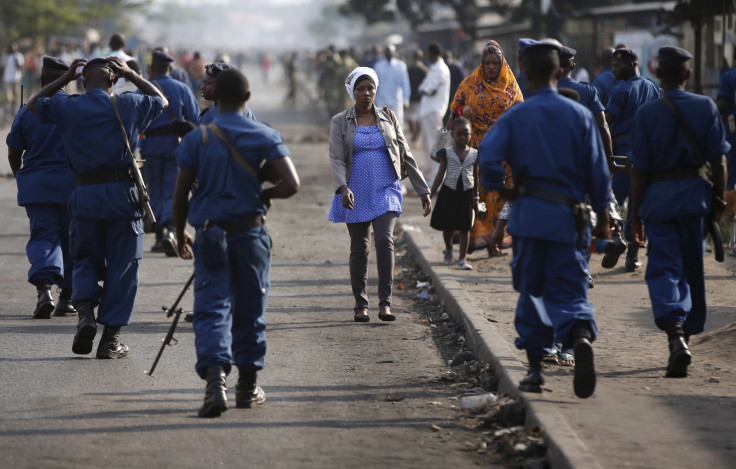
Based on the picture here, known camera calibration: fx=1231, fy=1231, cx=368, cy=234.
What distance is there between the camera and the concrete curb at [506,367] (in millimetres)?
5262

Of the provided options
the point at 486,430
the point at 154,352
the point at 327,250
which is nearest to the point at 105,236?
the point at 154,352

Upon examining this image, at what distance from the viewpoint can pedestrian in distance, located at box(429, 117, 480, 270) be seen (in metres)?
10.8

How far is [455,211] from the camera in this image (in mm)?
10836

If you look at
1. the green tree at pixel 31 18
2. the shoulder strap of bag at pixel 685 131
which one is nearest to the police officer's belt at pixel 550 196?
the shoulder strap of bag at pixel 685 131

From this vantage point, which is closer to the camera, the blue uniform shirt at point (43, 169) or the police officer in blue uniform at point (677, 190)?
the police officer in blue uniform at point (677, 190)

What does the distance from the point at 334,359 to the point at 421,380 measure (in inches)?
29.5

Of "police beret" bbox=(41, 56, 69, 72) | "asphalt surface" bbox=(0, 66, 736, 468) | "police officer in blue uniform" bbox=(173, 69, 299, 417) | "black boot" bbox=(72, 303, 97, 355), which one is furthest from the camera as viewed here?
"police beret" bbox=(41, 56, 69, 72)

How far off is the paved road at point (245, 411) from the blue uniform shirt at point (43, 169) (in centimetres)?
91

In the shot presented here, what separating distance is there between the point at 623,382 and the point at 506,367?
2.17ft

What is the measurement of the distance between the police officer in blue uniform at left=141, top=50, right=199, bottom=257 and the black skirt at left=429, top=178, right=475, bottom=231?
2542mm

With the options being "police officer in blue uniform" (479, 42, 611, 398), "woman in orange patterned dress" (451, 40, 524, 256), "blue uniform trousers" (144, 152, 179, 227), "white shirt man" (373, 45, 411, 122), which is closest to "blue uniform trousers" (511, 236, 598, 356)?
"police officer in blue uniform" (479, 42, 611, 398)

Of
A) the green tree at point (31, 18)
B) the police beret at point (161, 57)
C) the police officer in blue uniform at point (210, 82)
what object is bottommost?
the police officer in blue uniform at point (210, 82)

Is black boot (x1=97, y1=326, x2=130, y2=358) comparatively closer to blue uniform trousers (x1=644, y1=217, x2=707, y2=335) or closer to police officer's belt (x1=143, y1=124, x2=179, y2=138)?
blue uniform trousers (x1=644, y1=217, x2=707, y2=335)

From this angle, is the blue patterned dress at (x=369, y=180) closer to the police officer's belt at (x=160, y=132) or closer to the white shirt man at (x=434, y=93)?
the police officer's belt at (x=160, y=132)
